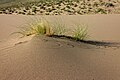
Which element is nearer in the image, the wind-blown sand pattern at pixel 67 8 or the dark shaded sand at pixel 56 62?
the dark shaded sand at pixel 56 62

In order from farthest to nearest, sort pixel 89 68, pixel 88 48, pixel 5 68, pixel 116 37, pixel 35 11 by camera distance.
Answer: pixel 35 11
pixel 116 37
pixel 88 48
pixel 89 68
pixel 5 68

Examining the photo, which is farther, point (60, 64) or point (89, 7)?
point (89, 7)

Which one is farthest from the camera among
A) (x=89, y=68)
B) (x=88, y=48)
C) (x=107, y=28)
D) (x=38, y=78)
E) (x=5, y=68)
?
(x=107, y=28)

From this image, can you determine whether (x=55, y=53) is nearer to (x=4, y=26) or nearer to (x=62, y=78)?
(x=62, y=78)

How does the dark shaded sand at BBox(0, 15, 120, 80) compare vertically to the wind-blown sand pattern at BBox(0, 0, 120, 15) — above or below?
above

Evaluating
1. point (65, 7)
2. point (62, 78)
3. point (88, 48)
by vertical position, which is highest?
Answer: point (62, 78)

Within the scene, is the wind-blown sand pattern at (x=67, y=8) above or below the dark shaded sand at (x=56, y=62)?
below

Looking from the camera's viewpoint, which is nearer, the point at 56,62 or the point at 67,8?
the point at 56,62

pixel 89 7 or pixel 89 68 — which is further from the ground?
pixel 89 68

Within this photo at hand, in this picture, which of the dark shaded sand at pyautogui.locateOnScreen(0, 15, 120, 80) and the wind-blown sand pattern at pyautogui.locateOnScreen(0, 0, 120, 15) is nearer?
the dark shaded sand at pyautogui.locateOnScreen(0, 15, 120, 80)

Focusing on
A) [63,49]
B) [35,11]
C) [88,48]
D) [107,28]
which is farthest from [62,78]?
[35,11]

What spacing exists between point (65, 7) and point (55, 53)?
13.6 m

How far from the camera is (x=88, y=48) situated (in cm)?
697

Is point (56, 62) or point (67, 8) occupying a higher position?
point (56, 62)
